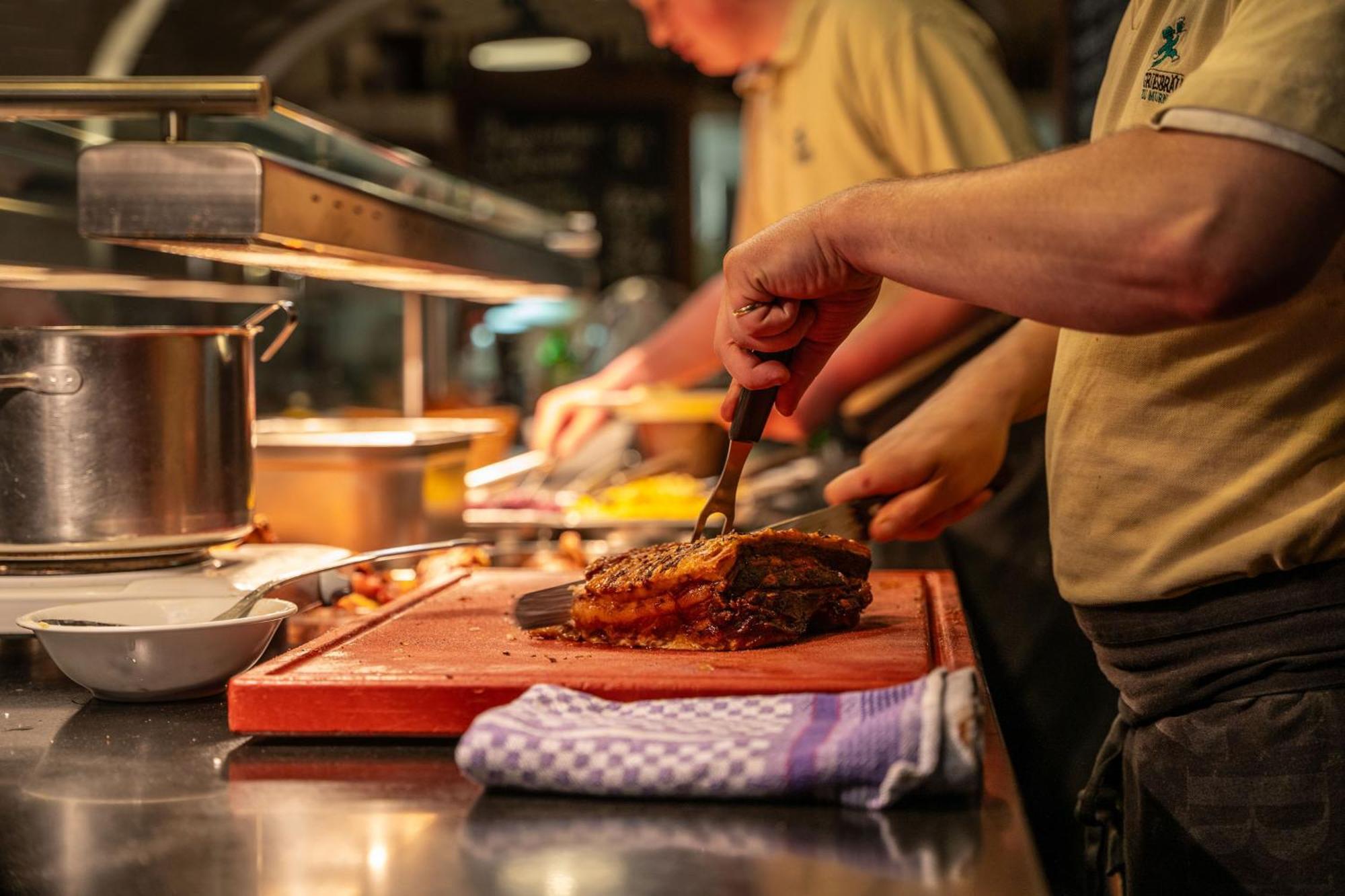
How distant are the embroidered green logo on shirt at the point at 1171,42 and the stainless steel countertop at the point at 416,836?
0.85 meters

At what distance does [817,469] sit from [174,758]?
9.41 feet

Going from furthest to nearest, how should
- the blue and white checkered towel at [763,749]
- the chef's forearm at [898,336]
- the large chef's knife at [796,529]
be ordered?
the chef's forearm at [898,336]
the large chef's knife at [796,529]
the blue and white checkered towel at [763,749]

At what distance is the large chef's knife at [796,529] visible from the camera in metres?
1.75

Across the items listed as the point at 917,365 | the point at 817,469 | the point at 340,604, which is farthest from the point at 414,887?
the point at 817,469

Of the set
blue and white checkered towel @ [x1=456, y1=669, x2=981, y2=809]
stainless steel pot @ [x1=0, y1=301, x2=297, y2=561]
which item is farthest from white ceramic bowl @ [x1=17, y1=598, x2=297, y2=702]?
blue and white checkered towel @ [x1=456, y1=669, x2=981, y2=809]

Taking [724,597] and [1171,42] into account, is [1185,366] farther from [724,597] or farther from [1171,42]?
[724,597]

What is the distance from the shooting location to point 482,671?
144cm

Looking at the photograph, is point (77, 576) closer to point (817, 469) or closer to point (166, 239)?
point (166, 239)

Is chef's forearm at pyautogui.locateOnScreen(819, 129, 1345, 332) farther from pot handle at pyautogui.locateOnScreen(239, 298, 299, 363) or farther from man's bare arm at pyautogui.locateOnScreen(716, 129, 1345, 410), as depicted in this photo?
pot handle at pyautogui.locateOnScreen(239, 298, 299, 363)

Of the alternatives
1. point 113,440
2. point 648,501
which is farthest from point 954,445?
point 648,501

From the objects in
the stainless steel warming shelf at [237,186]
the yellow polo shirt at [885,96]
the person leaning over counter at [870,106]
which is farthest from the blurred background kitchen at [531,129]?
the stainless steel warming shelf at [237,186]

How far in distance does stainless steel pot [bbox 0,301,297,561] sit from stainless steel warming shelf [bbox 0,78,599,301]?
0.16 meters

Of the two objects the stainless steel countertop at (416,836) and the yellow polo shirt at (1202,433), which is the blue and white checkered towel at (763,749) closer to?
the stainless steel countertop at (416,836)

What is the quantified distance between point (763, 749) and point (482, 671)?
0.42m
